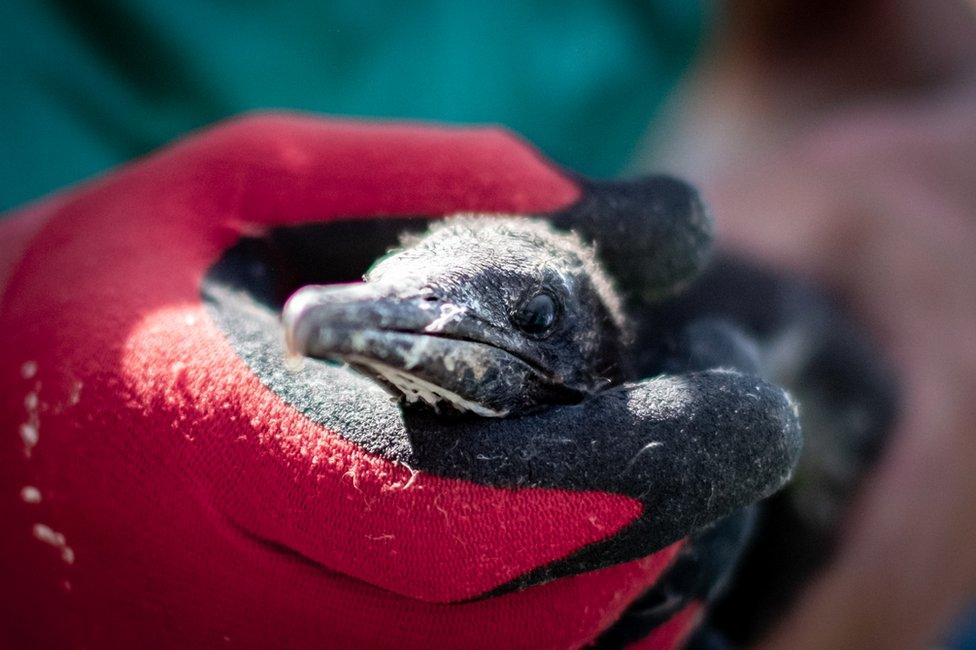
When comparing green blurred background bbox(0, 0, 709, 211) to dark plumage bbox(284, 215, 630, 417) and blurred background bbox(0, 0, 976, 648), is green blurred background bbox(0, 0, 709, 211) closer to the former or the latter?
blurred background bbox(0, 0, 976, 648)

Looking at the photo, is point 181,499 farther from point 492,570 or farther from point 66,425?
point 492,570

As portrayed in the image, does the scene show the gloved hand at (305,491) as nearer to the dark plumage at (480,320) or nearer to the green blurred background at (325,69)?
the dark plumage at (480,320)

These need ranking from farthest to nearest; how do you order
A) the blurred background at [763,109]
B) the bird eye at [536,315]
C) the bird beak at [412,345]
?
the blurred background at [763,109] < the bird eye at [536,315] < the bird beak at [412,345]

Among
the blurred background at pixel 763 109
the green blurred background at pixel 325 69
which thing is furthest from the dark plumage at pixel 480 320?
the green blurred background at pixel 325 69

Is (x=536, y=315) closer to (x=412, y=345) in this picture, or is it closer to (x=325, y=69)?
(x=412, y=345)

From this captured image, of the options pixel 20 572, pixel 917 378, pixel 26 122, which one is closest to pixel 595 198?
pixel 20 572

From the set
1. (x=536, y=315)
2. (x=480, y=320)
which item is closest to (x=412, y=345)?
(x=480, y=320)

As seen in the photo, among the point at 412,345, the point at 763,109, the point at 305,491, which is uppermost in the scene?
the point at 763,109
